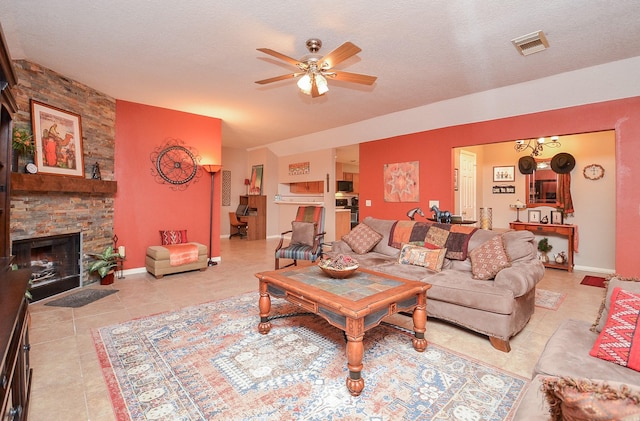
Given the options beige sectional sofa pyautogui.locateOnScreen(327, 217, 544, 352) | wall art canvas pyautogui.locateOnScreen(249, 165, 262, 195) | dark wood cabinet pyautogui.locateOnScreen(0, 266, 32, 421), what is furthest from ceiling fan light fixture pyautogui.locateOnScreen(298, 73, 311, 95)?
wall art canvas pyautogui.locateOnScreen(249, 165, 262, 195)

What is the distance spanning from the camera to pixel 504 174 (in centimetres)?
608

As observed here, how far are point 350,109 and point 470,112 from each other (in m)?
1.93

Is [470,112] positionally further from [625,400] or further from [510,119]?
[625,400]

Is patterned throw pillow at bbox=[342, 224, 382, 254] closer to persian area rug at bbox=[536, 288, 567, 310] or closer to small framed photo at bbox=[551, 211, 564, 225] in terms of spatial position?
persian area rug at bbox=[536, 288, 567, 310]

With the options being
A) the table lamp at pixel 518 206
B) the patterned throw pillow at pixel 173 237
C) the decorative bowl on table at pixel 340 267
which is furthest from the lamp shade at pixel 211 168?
the table lamp at pixel 518 206

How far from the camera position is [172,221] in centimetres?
525

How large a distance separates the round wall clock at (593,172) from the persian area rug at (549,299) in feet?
8.16

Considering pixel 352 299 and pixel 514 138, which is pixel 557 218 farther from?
pixel 352 299

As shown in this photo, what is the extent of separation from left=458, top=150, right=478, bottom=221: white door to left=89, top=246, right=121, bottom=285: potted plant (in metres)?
5.70

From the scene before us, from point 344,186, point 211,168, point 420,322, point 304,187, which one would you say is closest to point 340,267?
point 420,322

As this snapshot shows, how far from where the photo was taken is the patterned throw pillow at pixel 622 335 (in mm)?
1358

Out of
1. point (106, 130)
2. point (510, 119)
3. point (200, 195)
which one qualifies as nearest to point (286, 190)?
point (200, 195)

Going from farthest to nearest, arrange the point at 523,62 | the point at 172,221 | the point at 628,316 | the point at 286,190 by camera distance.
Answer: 1. the point at 286,190
2. the point at 172,221
3. the point at 523,62
4. the point at 628,316

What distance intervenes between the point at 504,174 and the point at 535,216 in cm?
101
